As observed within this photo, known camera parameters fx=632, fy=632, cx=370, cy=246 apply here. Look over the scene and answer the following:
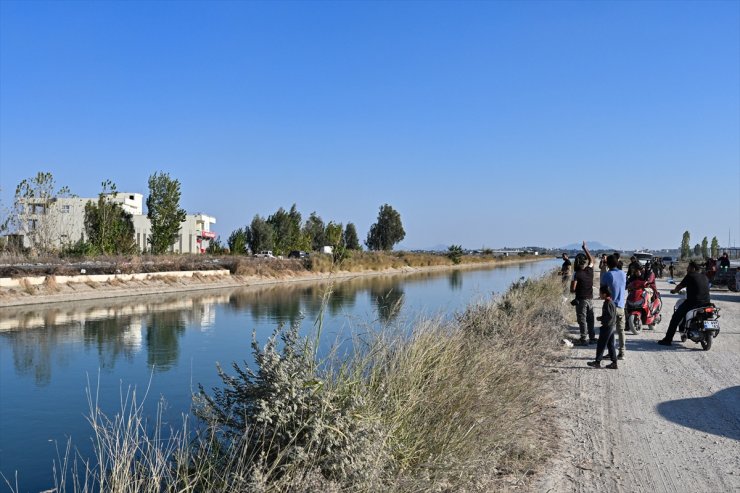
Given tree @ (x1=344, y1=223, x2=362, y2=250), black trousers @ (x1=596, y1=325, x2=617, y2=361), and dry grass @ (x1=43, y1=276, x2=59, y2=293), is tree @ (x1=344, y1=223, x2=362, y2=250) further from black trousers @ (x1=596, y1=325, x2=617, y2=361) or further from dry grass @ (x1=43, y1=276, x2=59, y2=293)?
black trousers @ (x1=596, y1=325, x2=617, y2=361)

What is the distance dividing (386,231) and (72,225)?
206 ft

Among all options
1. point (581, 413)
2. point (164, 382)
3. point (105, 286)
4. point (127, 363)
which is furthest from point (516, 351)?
point (105, 286)

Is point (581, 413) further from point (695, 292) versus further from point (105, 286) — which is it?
point (105, 286)

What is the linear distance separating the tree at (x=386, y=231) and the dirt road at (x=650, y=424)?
95.1m

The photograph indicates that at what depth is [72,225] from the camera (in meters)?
49.3

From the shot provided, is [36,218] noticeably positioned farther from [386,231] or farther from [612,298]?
[386,231]

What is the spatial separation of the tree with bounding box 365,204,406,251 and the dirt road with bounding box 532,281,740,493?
9506 centimetres

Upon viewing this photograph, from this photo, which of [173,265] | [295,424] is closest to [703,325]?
[295,424]

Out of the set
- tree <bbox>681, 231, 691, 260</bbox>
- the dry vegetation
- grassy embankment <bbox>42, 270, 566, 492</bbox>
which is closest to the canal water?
grassy embankment <bbox>42, 270, 566, 492</bbox>

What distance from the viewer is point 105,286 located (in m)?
30.5

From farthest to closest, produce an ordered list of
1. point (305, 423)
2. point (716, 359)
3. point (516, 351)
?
point (716, 359)
point (516, 351)
point (305, 423)

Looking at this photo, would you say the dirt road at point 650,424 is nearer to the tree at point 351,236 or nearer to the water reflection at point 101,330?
the water reflection at point 101,330

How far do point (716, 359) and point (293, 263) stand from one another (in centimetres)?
4294

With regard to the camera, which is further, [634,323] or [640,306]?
[634,323]
